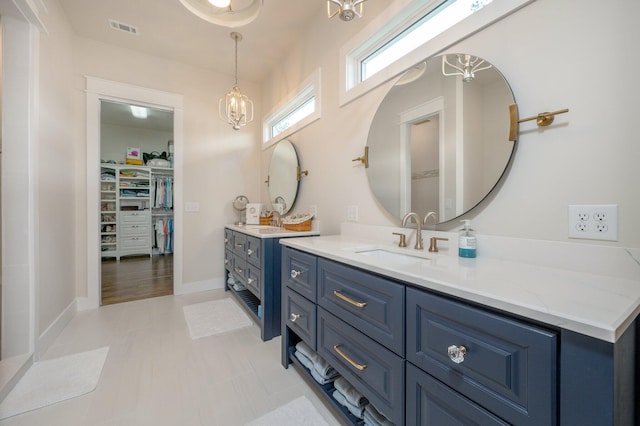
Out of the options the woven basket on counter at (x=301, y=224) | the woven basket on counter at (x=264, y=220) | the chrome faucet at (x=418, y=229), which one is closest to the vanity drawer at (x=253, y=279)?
the woven basket on counter at (x=301, y=224)

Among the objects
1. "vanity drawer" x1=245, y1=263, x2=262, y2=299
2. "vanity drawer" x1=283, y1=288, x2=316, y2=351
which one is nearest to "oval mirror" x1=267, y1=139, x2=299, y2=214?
"vanity drawer" x1=245, y1=263, x2=262, y2=299

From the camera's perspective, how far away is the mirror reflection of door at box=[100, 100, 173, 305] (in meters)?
5.08

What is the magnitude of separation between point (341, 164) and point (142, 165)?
17.5ft

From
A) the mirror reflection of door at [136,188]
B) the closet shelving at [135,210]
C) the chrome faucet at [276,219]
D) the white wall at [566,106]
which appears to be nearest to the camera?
the white wall at [566,106]

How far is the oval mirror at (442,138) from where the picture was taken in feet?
3.70

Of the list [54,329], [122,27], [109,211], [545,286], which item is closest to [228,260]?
[54,329]

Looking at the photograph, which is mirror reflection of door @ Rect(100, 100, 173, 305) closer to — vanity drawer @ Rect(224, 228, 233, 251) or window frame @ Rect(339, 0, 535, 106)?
vanity drawer @ Rect(224, 228, 233, 251)

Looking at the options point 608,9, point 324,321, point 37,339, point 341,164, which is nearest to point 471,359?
point 324,321

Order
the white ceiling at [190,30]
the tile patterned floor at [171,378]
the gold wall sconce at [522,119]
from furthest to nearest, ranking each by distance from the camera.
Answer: the white ceiling at [190,30] < the tile patterned floor at [171,378] < the gold wall sconce at [522,119]

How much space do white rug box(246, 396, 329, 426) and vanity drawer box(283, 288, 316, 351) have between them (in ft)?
1.00

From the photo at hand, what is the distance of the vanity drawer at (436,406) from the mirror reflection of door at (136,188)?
4823 millimetres

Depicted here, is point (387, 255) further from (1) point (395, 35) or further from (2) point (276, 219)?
(2) point (276, 219)

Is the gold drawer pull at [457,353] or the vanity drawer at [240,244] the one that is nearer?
the gold drawer pull at [457,353]

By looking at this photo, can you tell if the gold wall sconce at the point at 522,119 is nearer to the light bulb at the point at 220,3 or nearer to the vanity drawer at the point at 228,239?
the light bulb at the point at 220,3
